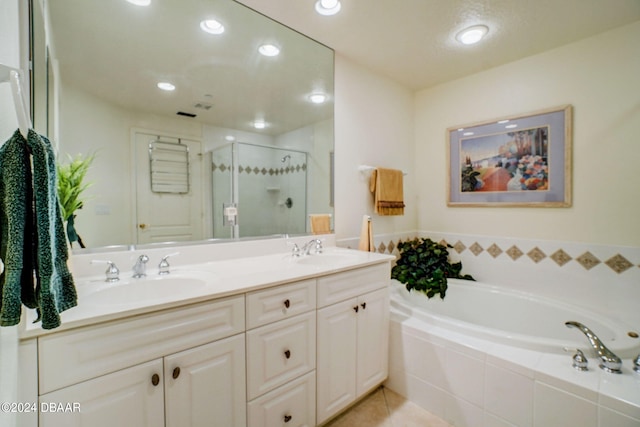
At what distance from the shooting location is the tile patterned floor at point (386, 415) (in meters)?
1.62

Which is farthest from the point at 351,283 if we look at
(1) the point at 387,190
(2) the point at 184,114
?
(2) the point at 184,114

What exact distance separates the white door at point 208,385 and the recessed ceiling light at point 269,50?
1.71 meters

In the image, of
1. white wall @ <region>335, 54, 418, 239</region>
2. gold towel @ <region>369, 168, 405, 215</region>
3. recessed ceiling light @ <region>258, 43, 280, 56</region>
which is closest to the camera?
recessed ceiling light @ <region>258, 43, 280, 56</region>

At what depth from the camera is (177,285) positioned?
131 cm

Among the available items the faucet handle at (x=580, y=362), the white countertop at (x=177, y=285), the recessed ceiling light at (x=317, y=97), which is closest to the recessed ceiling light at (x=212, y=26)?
the recessed ceiling light at (x=317, y=97)

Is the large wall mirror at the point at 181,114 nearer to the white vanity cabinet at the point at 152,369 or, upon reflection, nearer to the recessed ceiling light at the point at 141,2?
the recessed ceiling light at the point at 141,2

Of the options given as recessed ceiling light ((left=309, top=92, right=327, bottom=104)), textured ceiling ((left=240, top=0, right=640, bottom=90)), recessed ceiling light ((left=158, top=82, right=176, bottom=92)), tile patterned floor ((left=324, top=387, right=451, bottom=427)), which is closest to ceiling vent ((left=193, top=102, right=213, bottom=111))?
recessed ceiling light ((left=158, top=82, right=176, bottom=92))

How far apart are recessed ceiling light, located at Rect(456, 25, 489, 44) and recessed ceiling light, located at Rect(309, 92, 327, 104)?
3.37 feet

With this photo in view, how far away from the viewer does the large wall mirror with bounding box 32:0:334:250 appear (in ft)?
4.09

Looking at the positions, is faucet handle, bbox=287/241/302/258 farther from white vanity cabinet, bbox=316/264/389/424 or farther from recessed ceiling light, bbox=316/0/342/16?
recessed ceiling light, bbox=316/0/342/16

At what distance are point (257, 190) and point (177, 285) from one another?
2.58ft

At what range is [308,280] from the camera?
137 cm

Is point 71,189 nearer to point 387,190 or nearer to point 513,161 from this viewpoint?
point 387,190

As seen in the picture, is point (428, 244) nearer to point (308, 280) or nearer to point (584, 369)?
point (584, 369)
